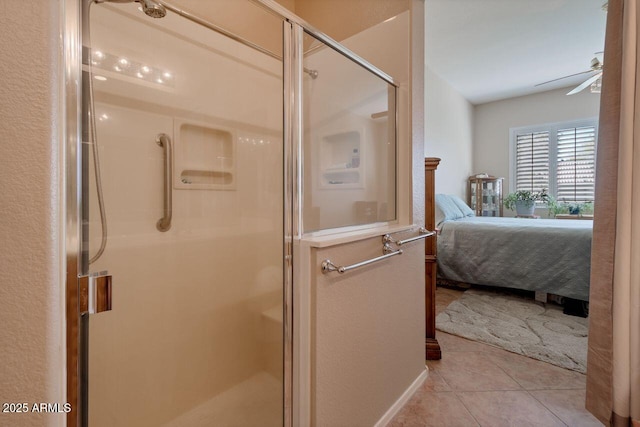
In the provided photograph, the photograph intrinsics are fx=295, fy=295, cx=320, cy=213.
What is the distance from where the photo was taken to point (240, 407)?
140 cm

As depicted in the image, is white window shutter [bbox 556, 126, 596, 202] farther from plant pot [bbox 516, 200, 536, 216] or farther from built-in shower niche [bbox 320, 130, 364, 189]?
built-in shower niche [bbox 320, 130, 364, 189]

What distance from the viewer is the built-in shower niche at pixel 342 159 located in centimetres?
167

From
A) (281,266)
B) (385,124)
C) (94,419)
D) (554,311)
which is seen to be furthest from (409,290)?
(554,311)

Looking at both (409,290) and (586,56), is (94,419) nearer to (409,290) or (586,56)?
(409,290)

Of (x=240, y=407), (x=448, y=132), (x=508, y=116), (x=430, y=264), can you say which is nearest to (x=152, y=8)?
(x=240, y=407)

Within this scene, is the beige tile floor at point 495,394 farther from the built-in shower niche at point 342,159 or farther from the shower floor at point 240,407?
the built-in shower niche at point 342,159

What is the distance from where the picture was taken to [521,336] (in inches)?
90.5

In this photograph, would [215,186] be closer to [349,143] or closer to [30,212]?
[349,143]

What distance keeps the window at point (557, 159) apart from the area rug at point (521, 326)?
2767 mm

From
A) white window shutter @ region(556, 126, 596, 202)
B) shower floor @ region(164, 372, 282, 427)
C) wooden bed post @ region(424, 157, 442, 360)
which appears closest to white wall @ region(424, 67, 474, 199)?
white window shutter @ region(556, 126, 596, 202)

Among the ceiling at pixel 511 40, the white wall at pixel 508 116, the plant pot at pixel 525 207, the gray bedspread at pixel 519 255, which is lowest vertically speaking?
the gray bedspread at pixel 519 255

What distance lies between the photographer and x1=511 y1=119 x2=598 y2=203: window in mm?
4531

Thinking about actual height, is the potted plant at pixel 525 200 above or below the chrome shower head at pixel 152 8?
below

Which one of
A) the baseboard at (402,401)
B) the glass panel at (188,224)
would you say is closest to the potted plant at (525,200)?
Answer: the baseboard at (402,401)
